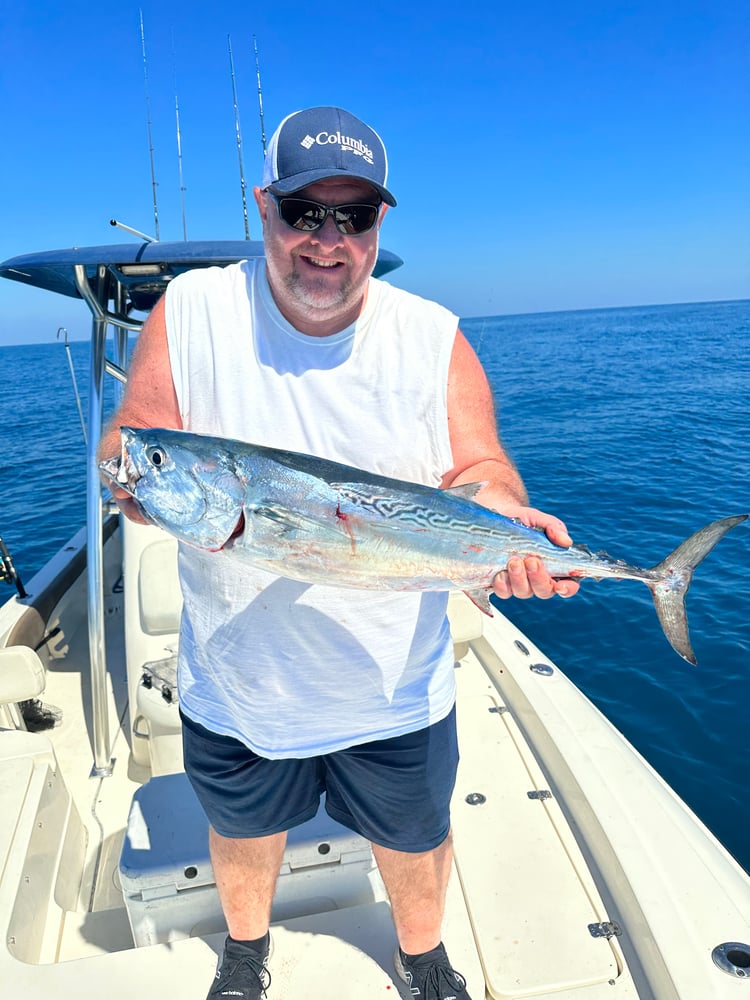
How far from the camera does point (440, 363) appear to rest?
1808mm

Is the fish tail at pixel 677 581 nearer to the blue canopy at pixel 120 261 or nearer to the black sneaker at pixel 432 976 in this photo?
the black sneaker at pixel 432 976

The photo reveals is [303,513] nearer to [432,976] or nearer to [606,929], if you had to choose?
[432,976]

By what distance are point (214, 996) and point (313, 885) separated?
0.46 metres

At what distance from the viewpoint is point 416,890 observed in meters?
2.09

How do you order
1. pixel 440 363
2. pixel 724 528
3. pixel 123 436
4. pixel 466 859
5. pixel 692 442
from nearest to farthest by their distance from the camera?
pixel 123 436 → pixel 440 363 → pixel 724 528 → pixel 466 859 → pixel 692 442

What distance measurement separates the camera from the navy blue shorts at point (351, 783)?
1.95 metres

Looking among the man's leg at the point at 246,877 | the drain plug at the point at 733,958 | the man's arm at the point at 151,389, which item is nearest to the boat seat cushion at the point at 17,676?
the man's leg at the point at 246,877

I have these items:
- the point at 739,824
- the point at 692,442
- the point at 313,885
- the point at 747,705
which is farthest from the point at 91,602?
the point at 692,442

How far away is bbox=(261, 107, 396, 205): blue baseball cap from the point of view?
5.40ft

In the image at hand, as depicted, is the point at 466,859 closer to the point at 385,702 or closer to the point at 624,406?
the point at 385,702

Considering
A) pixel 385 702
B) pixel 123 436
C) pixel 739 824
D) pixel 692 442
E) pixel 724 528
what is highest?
pixel 123 436

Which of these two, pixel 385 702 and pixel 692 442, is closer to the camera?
pixel 385 702

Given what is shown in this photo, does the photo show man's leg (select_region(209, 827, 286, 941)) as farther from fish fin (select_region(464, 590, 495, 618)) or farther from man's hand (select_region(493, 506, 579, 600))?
man's hand (select_region(493, 506, 579, 600))

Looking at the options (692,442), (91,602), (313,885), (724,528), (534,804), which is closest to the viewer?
(724,528)
